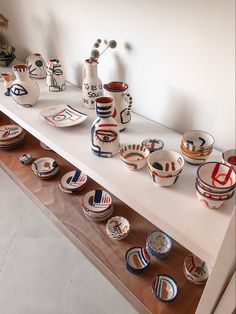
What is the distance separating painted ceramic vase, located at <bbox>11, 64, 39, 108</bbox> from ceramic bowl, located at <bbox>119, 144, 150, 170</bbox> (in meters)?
0.39

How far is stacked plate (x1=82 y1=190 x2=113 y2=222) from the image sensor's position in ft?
2.93

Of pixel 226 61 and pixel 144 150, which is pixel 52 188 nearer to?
pixel 144 150

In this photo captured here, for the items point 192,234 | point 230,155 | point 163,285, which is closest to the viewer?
point 192,234

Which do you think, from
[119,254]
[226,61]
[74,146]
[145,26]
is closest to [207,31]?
[226,61]

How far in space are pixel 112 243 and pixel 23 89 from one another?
0.56m

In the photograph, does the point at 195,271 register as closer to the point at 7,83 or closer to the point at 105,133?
the point at 105,133

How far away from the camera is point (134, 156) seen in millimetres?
694

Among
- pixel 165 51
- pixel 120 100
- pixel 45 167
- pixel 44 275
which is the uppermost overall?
pixel 165 51

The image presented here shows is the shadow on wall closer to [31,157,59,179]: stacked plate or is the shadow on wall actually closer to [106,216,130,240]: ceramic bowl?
[106,216,130,240]: ceramic bowl

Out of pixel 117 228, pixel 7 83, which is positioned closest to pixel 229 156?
pixel 117 228

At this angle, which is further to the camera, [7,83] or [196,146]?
[7,83]

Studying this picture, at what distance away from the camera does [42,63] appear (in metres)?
1.06

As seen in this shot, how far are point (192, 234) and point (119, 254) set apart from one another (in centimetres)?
35

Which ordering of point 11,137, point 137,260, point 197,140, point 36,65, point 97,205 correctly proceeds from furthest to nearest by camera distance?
point 11,137
point 36,65
point 97,205
point 137,260
point 197,140
